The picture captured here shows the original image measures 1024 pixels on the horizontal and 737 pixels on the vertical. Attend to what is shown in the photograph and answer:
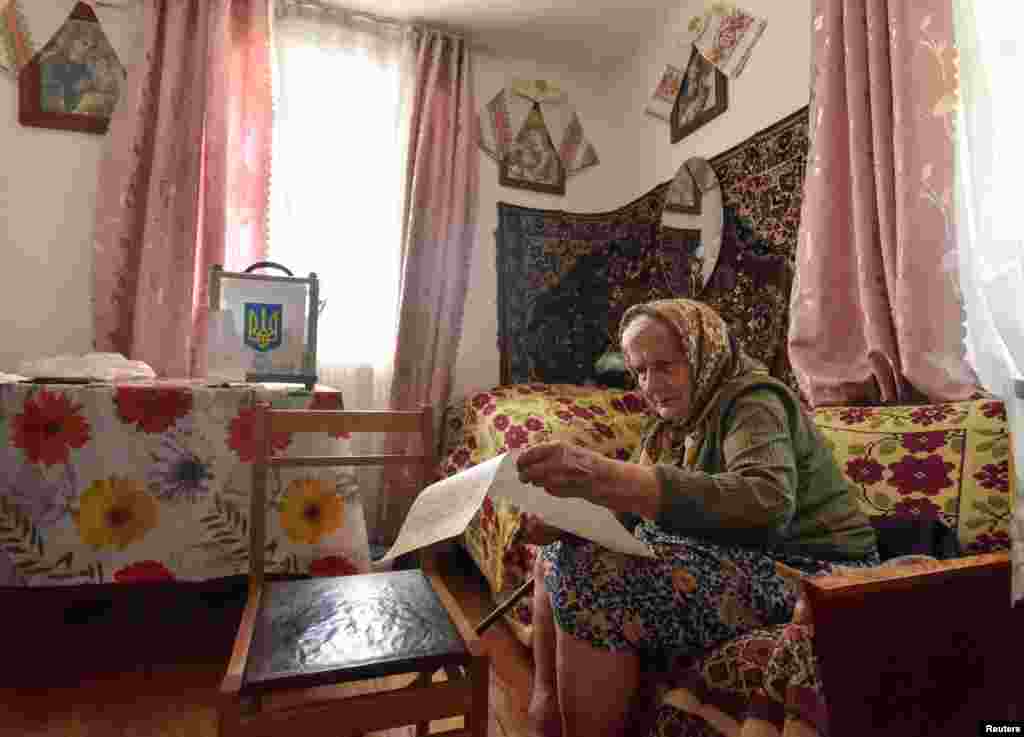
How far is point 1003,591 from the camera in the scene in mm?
752

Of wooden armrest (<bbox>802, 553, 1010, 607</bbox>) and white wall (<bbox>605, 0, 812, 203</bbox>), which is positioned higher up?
white wall (<bbox>605, 0, 812, 203</bbox>)

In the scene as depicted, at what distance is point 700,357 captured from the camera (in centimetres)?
97

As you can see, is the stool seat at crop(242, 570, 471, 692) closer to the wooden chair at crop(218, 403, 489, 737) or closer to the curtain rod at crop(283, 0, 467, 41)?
the wooden chair at crop(218, 403, 489, 737)

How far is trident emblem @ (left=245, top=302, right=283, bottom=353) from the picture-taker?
5.40ft

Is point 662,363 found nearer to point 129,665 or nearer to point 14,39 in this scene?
point 129,665

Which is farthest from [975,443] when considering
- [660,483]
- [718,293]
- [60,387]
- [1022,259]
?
[60,387]

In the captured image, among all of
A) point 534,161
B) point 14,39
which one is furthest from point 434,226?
point 14,39

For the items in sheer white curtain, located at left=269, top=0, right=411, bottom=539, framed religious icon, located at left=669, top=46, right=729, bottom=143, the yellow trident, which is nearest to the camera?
the yellow trident

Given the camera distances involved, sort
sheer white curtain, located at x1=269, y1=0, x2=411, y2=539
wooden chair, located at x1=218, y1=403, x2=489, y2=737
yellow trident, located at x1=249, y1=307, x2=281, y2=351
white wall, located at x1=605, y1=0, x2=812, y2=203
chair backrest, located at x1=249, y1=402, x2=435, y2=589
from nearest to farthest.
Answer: wooden chair, located at x1=218, y1=403, x2=489, y2=737 → chair backrest, located at x1=249, y1=402, x2=435, y2=589 → yellow trident, located at x1=249, y1=307, x2=281, y2=351 → white wall, located at x1=605, y1=0, x2=812, y2=203 → sheer white curtain, located at x1=269, y1=0, x2=411, y2=539

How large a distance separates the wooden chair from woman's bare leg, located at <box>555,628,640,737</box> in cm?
13

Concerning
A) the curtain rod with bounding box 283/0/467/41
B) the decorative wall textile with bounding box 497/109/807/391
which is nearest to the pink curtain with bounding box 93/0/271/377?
the curtain rod with bounding box 283/0/467/41

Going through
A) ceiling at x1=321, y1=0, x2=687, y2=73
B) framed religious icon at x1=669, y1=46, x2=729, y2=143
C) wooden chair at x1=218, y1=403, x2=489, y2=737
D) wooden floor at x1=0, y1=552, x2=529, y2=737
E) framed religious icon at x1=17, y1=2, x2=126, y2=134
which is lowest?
wooden floor at x1=0, y1=552, x2=529, y2=737

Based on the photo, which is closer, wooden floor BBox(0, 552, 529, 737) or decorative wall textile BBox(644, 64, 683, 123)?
wooden floor BBox(0, 552, 529, 737)

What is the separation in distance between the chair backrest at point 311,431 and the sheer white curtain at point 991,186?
1216 mm
